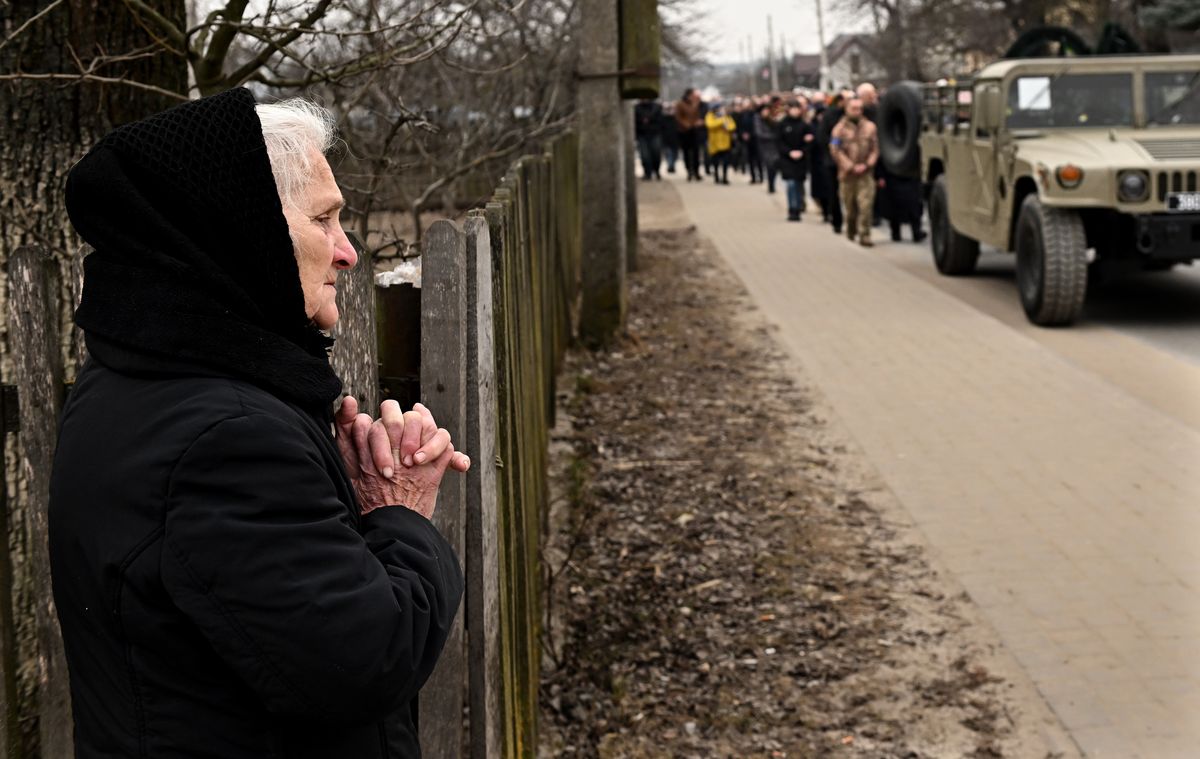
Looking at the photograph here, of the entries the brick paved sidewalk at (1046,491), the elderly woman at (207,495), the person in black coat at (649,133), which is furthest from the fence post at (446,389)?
the person in black coat at (649,133)

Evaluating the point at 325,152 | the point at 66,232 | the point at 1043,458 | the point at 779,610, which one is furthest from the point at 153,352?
the point at 1043,458

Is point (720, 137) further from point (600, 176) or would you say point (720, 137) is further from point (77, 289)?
point (77, 289)

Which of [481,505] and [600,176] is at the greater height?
[600,176]

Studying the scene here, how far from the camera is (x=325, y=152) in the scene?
2.14 meters

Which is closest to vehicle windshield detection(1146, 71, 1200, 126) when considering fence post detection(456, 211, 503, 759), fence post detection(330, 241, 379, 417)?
fence post detection(456, 211, 503, 759)

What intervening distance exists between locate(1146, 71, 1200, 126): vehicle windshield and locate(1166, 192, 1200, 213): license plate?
142 cm

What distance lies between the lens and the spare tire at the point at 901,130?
51.5ft

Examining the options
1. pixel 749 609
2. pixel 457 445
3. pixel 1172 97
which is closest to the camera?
pixel 457 445

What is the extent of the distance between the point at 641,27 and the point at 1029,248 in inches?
128

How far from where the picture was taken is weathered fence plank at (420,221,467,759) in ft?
9.08

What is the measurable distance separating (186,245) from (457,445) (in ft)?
3.68

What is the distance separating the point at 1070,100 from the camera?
38.6 ft

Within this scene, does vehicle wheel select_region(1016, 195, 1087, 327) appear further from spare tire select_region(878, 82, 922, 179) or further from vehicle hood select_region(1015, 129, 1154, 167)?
spare tire select_region(878, 82, 922, 179)

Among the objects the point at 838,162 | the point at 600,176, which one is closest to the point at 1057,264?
the point at 600,176
